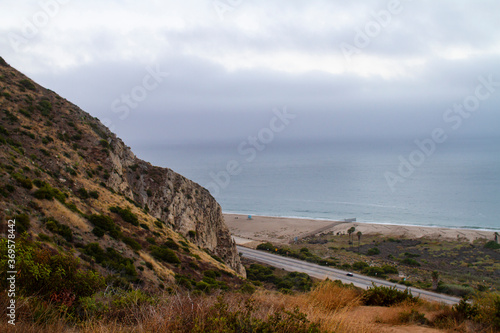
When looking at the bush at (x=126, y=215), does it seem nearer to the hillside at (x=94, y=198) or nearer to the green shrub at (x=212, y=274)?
the hillside at (x=94, y=198)

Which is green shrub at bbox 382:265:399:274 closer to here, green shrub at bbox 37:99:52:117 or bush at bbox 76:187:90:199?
bush at bbox 76:187:90:199

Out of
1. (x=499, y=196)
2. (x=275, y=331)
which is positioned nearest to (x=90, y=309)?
(x=275, y=331)

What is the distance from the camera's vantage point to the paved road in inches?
1181

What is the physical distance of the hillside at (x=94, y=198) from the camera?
46.8ft

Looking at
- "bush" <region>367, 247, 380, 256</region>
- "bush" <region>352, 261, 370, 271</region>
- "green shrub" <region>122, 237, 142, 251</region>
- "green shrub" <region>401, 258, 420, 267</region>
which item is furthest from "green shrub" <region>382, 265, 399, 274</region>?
"green shrub" <region>122, 237, 142, 251</region>

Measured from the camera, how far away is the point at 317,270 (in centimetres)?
3894

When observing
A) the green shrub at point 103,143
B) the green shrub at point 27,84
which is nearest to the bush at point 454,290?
the green shrub at point 103,143

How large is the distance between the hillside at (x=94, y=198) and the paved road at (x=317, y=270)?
953 centimetres

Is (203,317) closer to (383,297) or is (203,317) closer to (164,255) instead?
(383,297)

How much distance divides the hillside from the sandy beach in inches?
1067

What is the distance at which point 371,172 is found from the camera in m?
157

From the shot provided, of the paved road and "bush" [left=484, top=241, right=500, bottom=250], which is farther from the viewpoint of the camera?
"bush" [left=484, top=241, right=500, bottom=250]

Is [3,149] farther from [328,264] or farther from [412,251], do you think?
[412,251]

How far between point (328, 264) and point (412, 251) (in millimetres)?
19359
